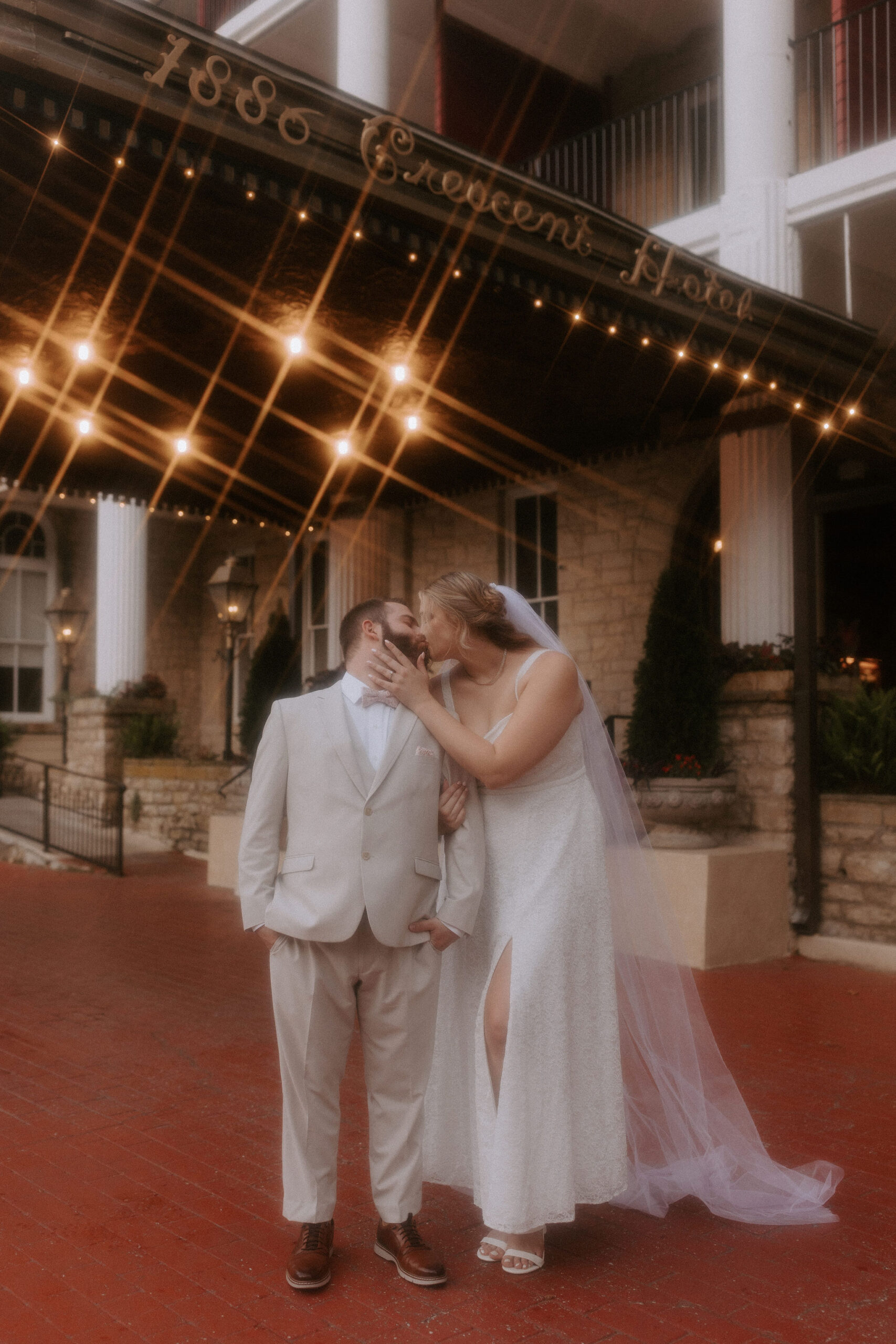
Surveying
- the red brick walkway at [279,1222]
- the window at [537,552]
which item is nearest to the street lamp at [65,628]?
the window at [537,552]

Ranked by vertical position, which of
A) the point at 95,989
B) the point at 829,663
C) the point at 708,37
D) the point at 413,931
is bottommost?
the point at 95,989

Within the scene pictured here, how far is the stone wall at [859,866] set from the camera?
7.63 meters

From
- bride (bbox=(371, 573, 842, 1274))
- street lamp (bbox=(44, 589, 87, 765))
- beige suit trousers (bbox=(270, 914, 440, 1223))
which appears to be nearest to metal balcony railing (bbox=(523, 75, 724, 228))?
bride (bbox=(371, 573, 842, 1274))

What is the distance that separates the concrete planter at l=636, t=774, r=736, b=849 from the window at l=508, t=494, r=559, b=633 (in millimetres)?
4393

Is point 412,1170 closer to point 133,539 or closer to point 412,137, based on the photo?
point 412,137

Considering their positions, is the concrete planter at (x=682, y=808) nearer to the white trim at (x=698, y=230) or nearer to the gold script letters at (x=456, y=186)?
the gold script letters at (x=456, y=186)

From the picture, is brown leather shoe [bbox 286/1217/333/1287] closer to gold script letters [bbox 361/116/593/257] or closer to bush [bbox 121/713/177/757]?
gold script letters [bbox 361/116/593/257]

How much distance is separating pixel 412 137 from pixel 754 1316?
488 centimetres

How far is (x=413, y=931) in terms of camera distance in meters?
2.99

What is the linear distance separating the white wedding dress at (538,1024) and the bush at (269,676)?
9.68m

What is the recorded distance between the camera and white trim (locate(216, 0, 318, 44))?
12867 millimetres

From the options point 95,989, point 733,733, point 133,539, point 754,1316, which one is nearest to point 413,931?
point 754,1316

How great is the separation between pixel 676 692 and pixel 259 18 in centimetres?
979

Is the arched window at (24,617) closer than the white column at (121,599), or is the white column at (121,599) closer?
the white column at (121,599)
